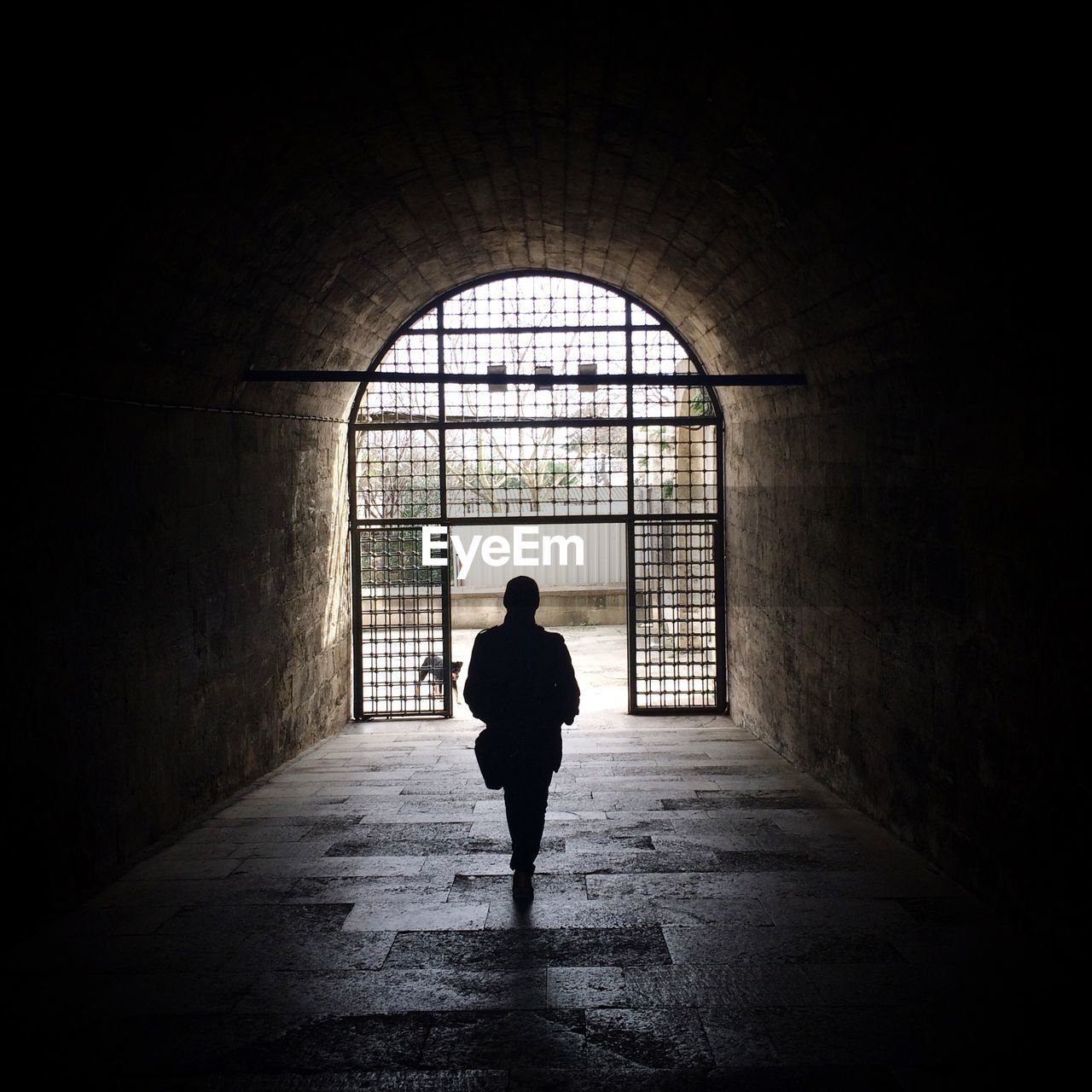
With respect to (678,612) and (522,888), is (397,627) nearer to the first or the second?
(678,612)

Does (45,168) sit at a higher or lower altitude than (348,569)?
higher

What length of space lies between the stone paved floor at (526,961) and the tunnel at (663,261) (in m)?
0.29

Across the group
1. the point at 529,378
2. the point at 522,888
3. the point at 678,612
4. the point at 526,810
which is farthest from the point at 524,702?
the point at 678,612

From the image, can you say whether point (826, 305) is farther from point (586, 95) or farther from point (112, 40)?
point (112, 40)

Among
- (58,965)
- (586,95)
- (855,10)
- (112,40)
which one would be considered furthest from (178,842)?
(855,10)

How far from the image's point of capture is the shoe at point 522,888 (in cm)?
479

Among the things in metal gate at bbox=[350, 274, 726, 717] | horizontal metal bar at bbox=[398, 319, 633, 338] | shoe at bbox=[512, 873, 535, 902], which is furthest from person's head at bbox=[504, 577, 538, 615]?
horizontal metal bar at bbox=[398, 319, 633, 338]

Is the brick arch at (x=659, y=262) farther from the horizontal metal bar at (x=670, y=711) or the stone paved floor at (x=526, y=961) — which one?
the horizontal metal bar at (x=670, y=711)

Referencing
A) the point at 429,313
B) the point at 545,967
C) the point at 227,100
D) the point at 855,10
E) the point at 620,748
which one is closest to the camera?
the point at 855,10

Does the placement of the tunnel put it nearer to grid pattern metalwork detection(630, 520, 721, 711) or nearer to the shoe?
the shoe

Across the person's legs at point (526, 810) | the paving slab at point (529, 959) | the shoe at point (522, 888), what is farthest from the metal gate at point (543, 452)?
the shoe at point (522, 888)

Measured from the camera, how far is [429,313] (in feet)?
37.9

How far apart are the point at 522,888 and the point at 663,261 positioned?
5707mm

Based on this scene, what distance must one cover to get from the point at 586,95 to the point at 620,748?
583cm
